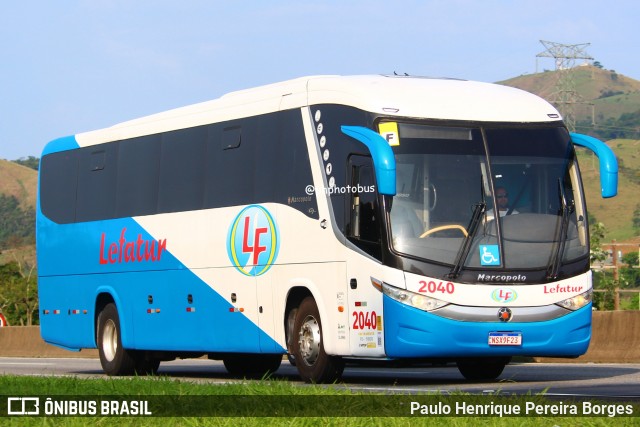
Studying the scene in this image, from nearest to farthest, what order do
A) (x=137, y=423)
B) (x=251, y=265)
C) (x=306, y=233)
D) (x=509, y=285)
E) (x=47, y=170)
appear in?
(x=137, y=423) → (x=509, y=285) → (x=306, y=233) → (x=251, y=265) → (x=47, y=170)

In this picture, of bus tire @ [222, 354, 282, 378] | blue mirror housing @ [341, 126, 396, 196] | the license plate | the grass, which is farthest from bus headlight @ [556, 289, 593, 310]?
bus tire @ [222, 354, 282, 378]

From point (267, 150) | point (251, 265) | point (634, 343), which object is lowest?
point (634, 343)

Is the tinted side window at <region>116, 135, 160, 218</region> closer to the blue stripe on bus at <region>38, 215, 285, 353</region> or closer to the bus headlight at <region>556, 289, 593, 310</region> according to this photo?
the blue stripe on bus at <region>38, 215, 285, 353</region>

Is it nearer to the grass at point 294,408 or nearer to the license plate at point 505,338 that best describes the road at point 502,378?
the license plate at point 505,338

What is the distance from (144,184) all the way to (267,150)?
383 cm

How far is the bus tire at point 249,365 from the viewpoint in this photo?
69.6ft

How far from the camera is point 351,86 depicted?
56.1ft

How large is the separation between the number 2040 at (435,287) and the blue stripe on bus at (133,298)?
283cm

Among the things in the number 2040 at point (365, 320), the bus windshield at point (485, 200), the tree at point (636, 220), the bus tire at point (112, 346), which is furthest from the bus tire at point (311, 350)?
the tree at point (636, 220)

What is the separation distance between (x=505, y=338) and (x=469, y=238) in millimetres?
1205

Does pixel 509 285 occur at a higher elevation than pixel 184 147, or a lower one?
lower

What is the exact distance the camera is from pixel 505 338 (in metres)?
16.0

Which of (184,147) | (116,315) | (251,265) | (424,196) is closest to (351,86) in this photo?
(424,196)

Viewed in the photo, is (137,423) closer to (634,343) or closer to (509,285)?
(509,285)
